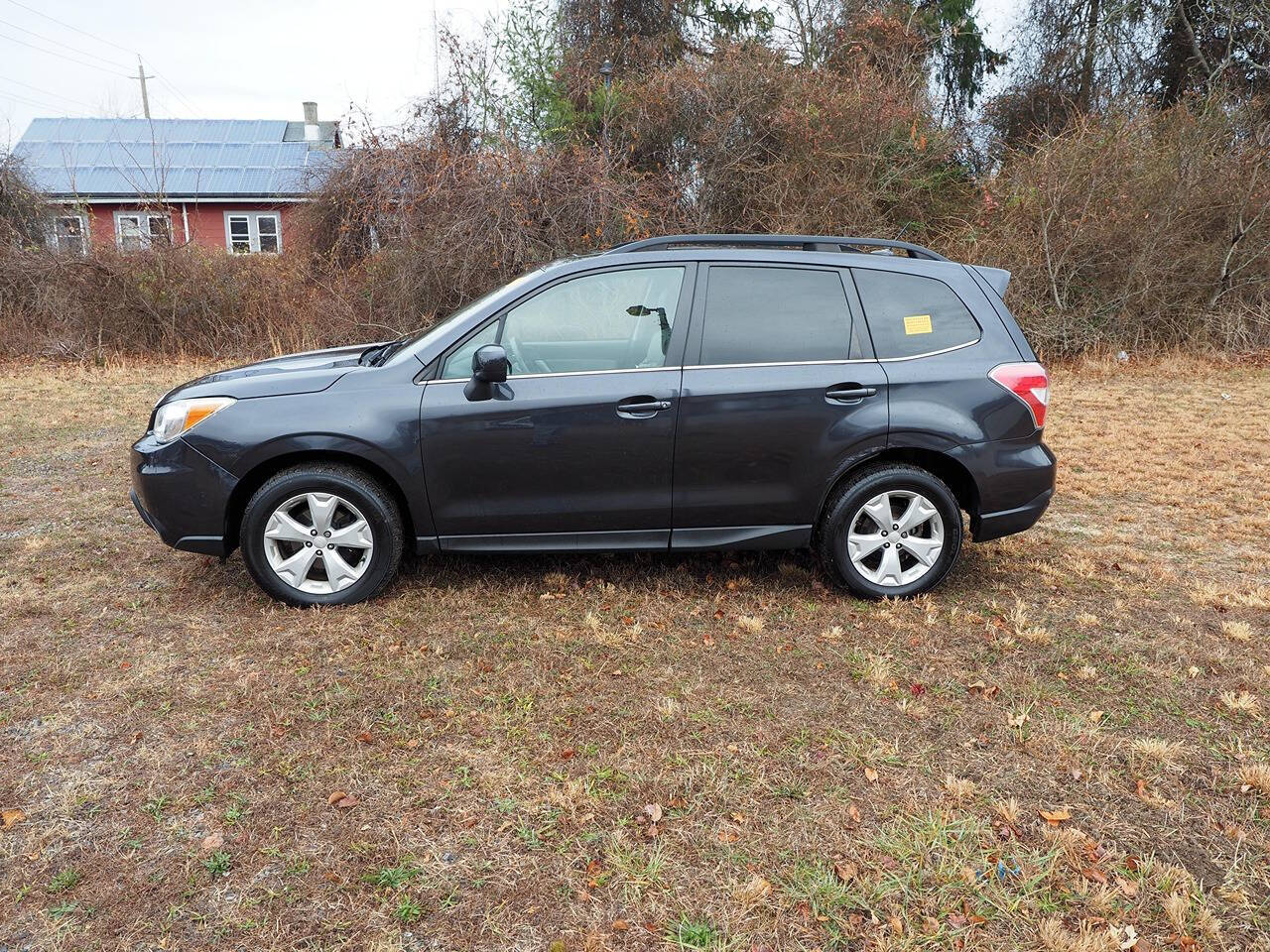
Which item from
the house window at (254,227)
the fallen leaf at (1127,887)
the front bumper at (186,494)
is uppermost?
the house window at (254,227)

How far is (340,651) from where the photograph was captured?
12.7 ft

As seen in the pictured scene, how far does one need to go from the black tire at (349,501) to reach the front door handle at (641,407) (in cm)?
121

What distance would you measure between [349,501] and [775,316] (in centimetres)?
227

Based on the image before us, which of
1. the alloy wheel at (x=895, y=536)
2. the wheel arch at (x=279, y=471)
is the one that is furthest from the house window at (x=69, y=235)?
the alloy wheel at (x=895, y=536)

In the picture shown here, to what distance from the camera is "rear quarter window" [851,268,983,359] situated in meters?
4.46

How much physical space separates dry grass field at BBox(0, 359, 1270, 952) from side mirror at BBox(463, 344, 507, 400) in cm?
109

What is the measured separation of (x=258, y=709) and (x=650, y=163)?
12.5m

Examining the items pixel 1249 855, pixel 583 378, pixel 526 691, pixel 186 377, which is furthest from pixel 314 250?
pixel 1249 855

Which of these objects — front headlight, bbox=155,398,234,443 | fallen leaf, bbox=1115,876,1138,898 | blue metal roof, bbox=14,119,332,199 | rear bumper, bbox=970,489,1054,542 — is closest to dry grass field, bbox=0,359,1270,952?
fallen leaf, bbox=1115,876,1138,898

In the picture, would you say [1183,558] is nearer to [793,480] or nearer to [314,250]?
[793,480]

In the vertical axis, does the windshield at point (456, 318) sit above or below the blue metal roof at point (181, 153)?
below

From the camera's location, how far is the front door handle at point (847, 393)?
14.1 ft

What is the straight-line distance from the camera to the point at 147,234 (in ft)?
46.8

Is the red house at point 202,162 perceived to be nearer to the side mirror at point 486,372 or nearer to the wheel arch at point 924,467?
the side mirror at point 486,372
